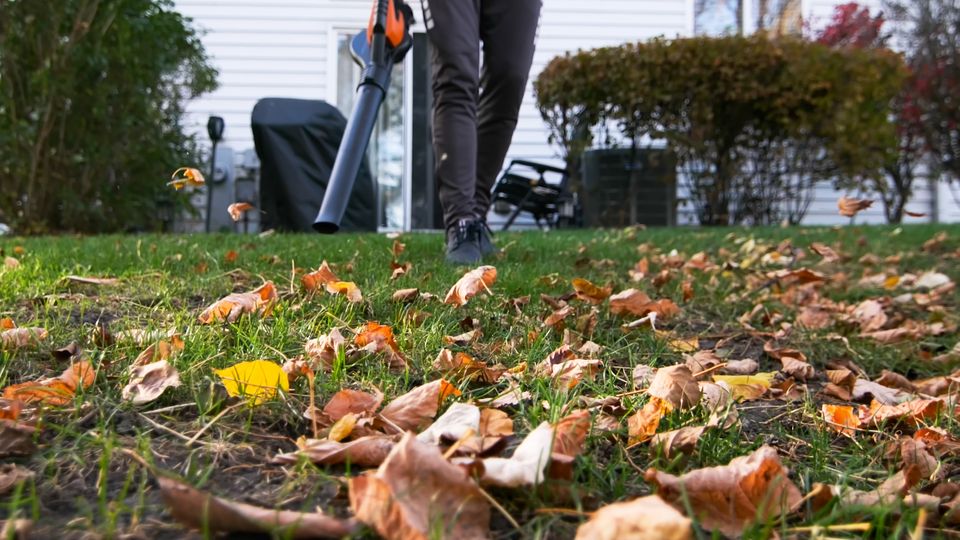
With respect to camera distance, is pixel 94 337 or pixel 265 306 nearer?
pixel 94 337

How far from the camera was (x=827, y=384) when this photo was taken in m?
1.91

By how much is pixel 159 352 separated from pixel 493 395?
63 centimetres

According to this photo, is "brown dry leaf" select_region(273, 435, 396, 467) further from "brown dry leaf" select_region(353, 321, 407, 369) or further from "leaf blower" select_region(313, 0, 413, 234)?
"leaf blower" select_region(313, 0, 413, 234)

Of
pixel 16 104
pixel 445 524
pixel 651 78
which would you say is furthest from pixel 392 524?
pixel 651 78

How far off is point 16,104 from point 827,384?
646 centimetres

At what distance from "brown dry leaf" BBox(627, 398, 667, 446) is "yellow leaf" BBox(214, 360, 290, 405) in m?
0.56

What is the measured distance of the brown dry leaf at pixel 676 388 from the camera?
1360 mm

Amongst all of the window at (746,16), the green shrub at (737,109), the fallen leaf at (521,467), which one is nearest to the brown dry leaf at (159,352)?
the fallen leaf at (521,467)

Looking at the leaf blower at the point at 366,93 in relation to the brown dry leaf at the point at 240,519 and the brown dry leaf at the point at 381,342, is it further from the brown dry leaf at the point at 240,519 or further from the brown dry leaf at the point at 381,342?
the brown dry leaf at the point at 240,519

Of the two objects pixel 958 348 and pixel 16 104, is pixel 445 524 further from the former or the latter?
pixel 16 104

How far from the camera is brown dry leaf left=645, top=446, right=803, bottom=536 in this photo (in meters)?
0.97

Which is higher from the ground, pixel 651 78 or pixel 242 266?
pixel 651 78

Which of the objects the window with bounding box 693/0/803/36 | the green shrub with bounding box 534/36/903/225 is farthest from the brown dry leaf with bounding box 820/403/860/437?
the window with bounding box 693/0/803/36

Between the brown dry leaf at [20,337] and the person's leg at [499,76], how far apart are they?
73.2 inches
